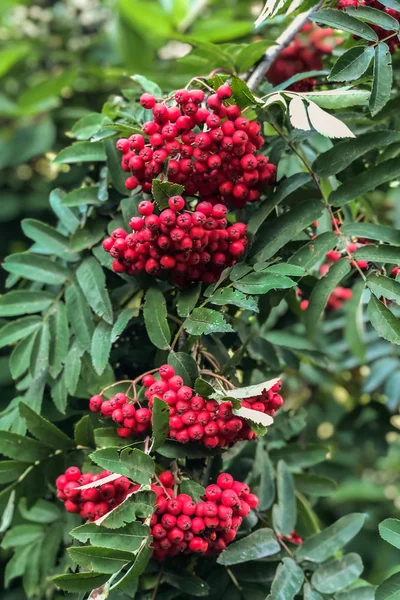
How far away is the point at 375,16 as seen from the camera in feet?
3.44

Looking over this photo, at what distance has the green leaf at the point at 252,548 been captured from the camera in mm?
1037

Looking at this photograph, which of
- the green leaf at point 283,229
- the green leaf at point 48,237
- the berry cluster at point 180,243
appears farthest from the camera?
the green leaf at point 48,237

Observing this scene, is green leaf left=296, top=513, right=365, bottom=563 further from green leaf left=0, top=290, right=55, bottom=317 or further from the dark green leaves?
green leaf left=0, top=290, right=55, bottom=317

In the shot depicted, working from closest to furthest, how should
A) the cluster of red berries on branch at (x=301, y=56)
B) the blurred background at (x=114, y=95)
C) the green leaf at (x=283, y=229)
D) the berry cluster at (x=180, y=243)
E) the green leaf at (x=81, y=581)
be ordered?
the green leaf at (x=81, y=581) < the berry cluster at (x=180, y=243) < the green leaf at (x=283, y=229) < the cluster of red berries on branch at (x=301, y=56) < the blurred background at (x=114, y=95)

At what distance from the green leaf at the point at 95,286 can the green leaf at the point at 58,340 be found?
72mm

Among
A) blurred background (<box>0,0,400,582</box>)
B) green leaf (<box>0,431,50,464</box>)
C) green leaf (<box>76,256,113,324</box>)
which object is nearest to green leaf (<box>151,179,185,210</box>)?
green leaf (<box>76,256,113,324</box>)

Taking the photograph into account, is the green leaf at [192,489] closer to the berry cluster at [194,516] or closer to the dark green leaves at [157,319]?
the berry cluster at [194,516]

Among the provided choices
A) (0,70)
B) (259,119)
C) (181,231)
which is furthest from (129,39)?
(181,231)

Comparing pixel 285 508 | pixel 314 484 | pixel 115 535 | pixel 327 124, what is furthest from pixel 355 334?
pixel 115 535

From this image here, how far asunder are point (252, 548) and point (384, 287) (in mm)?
437

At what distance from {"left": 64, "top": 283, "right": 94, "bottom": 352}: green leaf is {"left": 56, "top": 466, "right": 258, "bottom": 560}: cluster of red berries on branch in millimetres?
250

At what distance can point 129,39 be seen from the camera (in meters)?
2.46

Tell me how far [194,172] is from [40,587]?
84cm

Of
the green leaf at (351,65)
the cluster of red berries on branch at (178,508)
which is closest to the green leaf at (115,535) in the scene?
the cluster of red berries on branch at (178,508)
